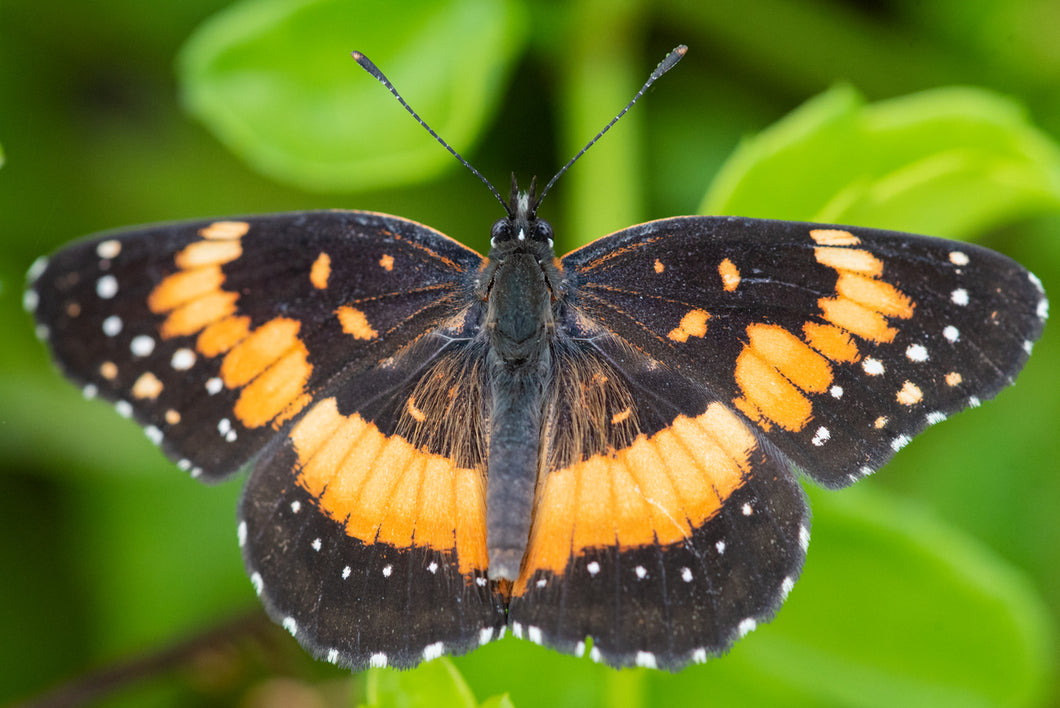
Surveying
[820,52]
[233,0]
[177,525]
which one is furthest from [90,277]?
[820,52]

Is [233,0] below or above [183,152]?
above

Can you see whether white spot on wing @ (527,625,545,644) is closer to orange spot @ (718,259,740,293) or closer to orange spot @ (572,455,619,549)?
orange spot @ (572,455,619,549)

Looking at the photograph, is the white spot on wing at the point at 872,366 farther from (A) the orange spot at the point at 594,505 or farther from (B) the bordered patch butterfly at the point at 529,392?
(A) the orange spot at the point at 594,505

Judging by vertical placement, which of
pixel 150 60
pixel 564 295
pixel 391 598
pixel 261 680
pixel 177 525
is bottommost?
pixel 261 680

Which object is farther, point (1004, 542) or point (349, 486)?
point (1004, 542)

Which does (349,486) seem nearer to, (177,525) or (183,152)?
(177,525)

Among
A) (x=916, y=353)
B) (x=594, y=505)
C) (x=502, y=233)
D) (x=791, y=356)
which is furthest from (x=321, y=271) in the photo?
(x=916, y=353)

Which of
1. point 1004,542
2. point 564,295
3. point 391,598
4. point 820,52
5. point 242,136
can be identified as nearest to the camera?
point 391,598

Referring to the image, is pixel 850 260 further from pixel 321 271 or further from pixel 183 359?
pixel 183 359
